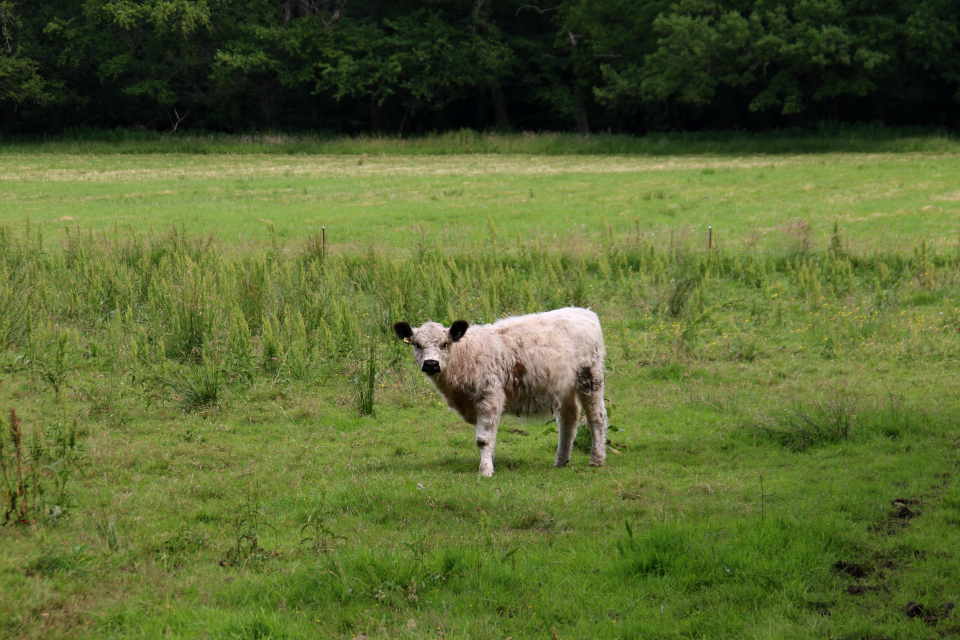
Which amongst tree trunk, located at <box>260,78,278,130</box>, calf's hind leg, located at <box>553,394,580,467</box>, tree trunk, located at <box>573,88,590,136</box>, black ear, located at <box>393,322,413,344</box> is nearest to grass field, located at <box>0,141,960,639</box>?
calf's hind leg, located at <box>553,394,580,467</box>

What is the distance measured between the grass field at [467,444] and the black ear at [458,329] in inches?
53.7

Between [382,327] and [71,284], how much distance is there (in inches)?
238

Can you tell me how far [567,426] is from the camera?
9.51 m

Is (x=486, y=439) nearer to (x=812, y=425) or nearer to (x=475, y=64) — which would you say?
(x=812, y=425)

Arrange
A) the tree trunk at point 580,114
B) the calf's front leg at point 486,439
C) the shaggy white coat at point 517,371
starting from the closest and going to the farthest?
the calf's front leg at point 486,439, the shaggy white coat at point 517,371, the tree trunk at point 580,114

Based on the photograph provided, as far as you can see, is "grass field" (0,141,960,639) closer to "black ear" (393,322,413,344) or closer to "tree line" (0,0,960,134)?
"black ear" (393,322,413,344)

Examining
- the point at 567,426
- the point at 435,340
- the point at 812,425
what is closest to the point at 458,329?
the point at 435,340

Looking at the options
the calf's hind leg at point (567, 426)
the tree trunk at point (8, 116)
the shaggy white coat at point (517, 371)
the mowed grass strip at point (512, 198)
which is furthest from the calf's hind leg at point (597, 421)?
the tree trunk at point (8, 116)

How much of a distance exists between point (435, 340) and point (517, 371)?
930mm

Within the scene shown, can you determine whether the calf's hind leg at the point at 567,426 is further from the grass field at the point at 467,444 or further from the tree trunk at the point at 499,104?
the tree trunk at the point at 499,104

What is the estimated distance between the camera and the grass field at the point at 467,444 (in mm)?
5844

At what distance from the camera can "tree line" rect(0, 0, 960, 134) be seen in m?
52.2

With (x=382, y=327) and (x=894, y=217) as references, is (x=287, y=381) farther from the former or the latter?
(x=894, y=217)

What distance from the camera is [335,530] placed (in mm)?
7039
